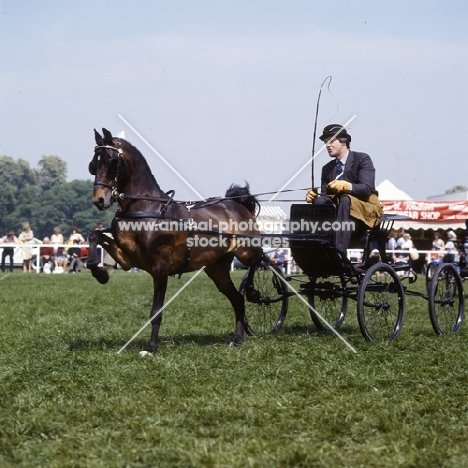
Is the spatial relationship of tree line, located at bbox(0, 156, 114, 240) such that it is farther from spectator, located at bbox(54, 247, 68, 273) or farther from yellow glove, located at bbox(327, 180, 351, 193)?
yellow glove, located at bbox(327, 180, 351, 193)

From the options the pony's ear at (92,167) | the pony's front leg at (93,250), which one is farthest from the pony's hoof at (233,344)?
the pony's ear at (92,167)

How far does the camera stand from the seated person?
9.53 metres

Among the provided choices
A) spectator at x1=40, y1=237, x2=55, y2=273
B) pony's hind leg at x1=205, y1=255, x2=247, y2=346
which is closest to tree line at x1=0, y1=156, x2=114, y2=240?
spectator at x1=40, y1=237, x2=55, y2=273

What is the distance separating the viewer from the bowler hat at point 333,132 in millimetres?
9852

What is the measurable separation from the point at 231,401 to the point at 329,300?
5.71m

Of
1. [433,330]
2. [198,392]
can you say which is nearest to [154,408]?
[198,392]

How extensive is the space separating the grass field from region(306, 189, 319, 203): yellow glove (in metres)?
1.47

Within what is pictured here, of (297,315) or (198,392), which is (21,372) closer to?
(198,392)

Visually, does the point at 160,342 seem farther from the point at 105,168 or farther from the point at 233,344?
the point at 105,168

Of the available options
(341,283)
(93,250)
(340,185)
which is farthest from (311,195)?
(93,250)

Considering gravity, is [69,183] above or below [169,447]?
above

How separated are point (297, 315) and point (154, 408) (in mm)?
7381

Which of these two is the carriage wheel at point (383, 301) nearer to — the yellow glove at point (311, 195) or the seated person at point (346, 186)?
the seated person at point (346, 186)

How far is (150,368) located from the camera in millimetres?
7562
